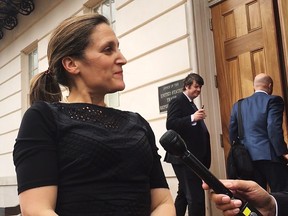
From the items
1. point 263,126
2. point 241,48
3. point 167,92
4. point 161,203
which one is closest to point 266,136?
point 263,126

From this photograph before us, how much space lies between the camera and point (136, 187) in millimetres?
1365

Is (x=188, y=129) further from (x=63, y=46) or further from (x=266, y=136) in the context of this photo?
(x=63, y=46)

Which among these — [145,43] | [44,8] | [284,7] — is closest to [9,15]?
[44,8]

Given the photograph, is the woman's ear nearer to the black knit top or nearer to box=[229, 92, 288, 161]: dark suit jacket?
the black knit top

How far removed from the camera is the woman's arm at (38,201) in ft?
4.02

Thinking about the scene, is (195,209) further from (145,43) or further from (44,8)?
(44,8)

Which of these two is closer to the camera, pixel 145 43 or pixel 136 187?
pixel 136 187

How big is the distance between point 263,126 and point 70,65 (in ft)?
9.46

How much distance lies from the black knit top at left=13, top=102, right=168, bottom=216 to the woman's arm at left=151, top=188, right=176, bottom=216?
9 cm

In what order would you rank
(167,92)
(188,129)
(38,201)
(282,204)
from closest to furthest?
(38,201), (282,204), (188,129), (167,92)

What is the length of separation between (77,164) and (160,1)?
16.2 ft

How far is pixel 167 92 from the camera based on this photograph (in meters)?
5.59

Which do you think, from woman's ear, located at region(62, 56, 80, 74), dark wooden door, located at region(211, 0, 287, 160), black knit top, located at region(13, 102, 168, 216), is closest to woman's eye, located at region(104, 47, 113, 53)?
woman's ear, located at region(62, 56, 80, 74)

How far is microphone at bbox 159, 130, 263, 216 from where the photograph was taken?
39.9 inches
